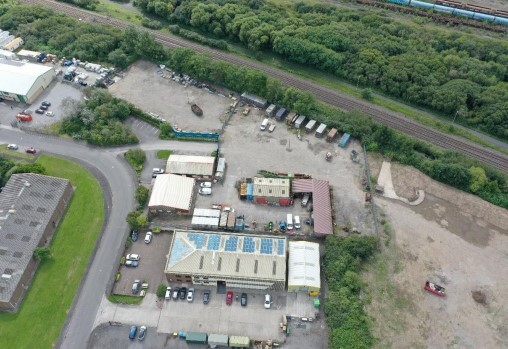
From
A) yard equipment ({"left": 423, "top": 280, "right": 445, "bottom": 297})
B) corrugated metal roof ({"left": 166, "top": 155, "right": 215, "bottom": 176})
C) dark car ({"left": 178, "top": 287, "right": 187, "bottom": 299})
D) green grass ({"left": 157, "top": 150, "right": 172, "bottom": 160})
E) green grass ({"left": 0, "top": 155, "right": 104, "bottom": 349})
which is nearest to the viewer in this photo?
green grass ({"left": 0, "top": 155, "right": 104, "bottom": 349})

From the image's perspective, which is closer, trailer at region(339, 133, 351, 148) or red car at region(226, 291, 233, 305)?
red car at region(226, 291, 233, 305)

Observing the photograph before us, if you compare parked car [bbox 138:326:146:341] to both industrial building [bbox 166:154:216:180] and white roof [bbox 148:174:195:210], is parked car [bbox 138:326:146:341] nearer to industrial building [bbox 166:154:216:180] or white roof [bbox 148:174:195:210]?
white roof [bbox 148:174:195:210]

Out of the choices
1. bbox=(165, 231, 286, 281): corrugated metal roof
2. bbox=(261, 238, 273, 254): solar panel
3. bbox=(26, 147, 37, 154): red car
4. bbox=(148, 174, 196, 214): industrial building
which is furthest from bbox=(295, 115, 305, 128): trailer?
bbox=(26, 147, 37, 154): red car

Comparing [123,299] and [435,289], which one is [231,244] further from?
[435,289]

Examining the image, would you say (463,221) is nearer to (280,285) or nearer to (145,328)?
(280,285)

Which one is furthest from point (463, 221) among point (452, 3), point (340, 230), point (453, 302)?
point (452, 3)

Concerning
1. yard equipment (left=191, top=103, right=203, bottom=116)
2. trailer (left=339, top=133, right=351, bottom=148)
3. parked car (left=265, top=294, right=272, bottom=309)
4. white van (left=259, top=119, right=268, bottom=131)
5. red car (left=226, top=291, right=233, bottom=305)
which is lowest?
red car (left=226, top=291, right=233, bottom=305)

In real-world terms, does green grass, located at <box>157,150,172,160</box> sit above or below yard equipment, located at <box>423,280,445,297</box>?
above

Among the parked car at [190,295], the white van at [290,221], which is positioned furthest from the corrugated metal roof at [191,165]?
the parked car at [190,295]
